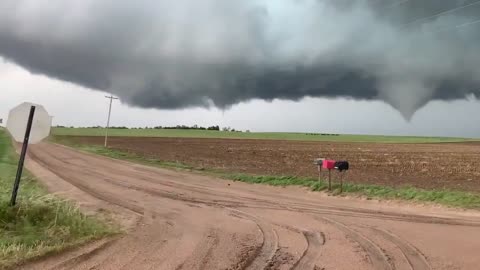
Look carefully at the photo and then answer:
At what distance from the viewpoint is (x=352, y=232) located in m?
10.1

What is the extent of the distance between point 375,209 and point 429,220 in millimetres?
2283

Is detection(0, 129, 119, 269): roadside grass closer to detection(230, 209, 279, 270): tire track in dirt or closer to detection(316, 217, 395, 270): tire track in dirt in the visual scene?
detection(230, 209, 279, 270): tire track in dirt

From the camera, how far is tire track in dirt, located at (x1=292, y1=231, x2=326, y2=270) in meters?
7.38

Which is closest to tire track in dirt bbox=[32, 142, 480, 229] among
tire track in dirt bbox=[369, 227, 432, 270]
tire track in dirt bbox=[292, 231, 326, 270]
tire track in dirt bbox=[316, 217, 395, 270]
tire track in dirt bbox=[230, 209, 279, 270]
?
tire track in dirt bbox=[316, 217, 395, 270]

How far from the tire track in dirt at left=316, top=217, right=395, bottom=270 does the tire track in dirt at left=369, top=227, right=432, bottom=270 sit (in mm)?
376

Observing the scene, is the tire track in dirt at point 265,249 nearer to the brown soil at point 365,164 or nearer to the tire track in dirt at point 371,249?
the tire track in dirt at point 371,249

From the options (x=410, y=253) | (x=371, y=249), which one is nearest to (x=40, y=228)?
(x=371, y=249)

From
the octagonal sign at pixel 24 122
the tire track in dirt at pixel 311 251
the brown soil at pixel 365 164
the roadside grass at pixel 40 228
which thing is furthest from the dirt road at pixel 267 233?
the brown soil at pixel 365 164

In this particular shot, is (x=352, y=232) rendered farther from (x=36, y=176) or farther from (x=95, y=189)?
(x=36, y=176)

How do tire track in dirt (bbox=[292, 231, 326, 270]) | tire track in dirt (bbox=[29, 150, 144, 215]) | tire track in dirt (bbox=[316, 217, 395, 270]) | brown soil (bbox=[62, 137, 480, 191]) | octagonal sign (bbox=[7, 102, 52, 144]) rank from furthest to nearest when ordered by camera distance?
1. brown soil (bbox=[62, 137, 480, 191])
2. tire track in dirt (bbox=[29, 150, 144, 215])
3. octagonal sign (bbox=[7, 102, 52, 144])
4. tire track in dirt (bbox=[316, 217, 395, 270])
5. tire track in dirt (bbox=[292, 231, 326, 270])

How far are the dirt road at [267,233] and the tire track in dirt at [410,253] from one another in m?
0.02

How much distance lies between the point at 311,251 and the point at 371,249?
1176mm

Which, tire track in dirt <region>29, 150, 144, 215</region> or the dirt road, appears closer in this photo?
the dirt road

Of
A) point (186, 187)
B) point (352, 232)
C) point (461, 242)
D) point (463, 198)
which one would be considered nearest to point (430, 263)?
point (461, 242)
